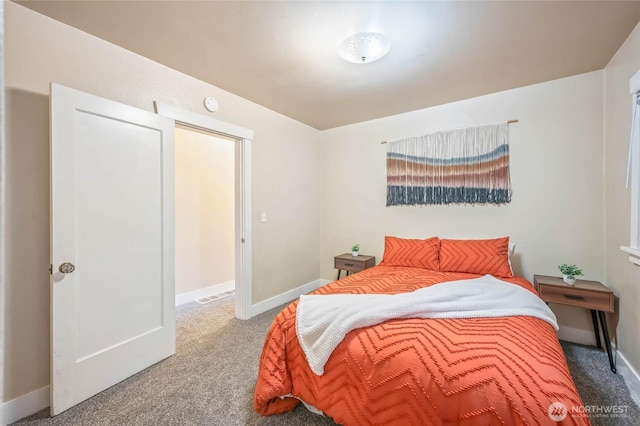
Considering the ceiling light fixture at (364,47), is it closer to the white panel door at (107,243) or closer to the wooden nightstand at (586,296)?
the white panel door at (107,243)

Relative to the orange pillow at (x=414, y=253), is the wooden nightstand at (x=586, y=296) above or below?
below

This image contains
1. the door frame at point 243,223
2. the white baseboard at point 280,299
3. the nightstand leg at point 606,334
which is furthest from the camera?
the white baseboard at point 280,299

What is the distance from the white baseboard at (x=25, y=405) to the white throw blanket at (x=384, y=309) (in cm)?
167

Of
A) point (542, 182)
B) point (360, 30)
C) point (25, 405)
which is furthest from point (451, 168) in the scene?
point (25, 405)

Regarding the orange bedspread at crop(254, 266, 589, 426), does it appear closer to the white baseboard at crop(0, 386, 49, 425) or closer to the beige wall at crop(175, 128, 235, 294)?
the white baseboard at crop(0, 386, 49, 425)

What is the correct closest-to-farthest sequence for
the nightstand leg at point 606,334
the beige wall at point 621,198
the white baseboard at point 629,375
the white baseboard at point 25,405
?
the white baseboard at point 25,405
the white baseboard at point 629,375
the beige wall at point 621,198
the nightstand leg at point 606,334

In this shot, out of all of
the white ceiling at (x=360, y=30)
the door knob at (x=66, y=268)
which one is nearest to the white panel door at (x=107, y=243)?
the door knob at (x=66, y=268)

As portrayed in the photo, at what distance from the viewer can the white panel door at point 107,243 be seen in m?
1.82

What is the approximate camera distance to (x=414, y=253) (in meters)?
3.06

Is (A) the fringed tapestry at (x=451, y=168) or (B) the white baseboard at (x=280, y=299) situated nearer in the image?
(A) the fringed tapestry at (x=451, y=168)

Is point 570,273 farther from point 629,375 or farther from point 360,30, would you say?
point 360,30

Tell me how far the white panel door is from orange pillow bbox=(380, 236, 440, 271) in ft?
7.03

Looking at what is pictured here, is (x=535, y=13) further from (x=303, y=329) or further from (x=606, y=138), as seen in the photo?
(x=303, y=329)

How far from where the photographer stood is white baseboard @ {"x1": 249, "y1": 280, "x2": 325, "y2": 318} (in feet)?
10.7
